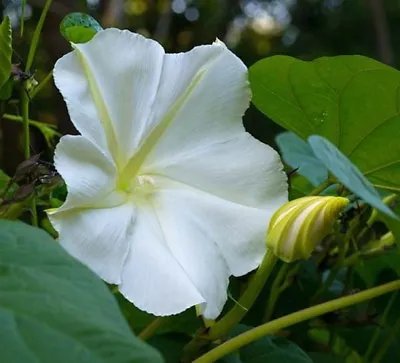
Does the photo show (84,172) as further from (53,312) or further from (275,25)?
(275,25)

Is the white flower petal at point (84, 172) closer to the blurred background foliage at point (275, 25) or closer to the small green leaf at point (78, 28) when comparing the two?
the small green leaf at point (78, 28)


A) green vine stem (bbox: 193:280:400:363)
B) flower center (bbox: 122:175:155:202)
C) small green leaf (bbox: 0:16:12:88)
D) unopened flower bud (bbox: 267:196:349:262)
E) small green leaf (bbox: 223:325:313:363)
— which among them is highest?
small green leaf (bbox: 0:16:12:88)

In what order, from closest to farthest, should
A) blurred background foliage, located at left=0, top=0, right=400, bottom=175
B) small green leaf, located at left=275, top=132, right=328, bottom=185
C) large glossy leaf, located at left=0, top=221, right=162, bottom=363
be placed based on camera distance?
1. large glossy leaf, located at left=0, top=221, right=162, bottom=363
2. small green leaf, located at left=275, top=132, right=328, bottom=185
3. blurred background foliage, located at left=0, top=0, right=400, bottom=175

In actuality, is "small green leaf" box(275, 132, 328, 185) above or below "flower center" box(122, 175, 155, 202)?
below

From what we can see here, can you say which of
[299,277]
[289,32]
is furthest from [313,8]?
[299,277]

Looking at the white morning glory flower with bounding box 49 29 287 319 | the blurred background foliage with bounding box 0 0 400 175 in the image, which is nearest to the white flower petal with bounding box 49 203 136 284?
the white morning glory flower with bounding box 49 29 287 319

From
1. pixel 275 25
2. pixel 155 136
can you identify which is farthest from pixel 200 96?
pixel 275 25

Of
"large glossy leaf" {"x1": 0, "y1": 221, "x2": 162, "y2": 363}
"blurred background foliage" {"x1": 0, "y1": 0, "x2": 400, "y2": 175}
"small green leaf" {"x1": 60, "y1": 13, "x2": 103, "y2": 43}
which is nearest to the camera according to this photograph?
"large glossy leaf" {"x1": 0, "y1": 221, "x2": 162, "y2": 363}

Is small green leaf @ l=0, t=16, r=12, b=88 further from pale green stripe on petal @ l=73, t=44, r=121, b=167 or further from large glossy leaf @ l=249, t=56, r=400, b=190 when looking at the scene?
large glossy leaf @ l=249, t=56, r=400, b=190
